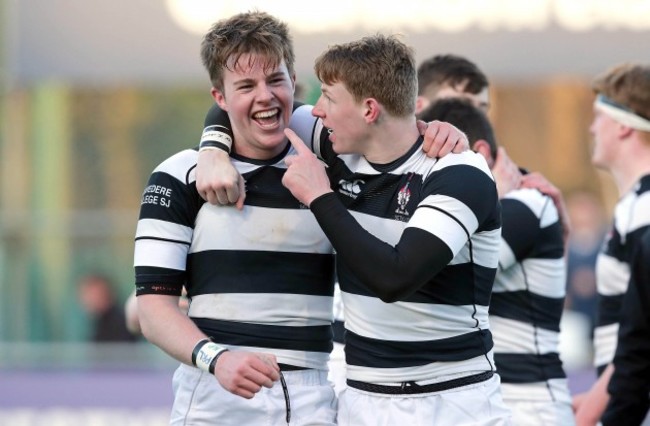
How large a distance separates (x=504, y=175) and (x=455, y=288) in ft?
3.80

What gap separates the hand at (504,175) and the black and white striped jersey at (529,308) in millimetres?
39

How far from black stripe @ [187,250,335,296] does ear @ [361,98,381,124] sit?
0.50m

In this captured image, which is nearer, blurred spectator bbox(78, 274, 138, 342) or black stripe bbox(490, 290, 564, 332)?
black stripe bbox(490, 290, 564, 332)

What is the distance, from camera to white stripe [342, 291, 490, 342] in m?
3.98

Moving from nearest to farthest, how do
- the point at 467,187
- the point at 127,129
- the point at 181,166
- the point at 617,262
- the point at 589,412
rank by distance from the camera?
the point at 467,187 < the point at 181,166 < the point at 589,412 < the point at 617,262 < the point at 127,129

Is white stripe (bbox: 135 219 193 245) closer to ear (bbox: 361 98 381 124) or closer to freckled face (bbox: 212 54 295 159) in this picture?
freckled face (bbox: 212 54 295 159)

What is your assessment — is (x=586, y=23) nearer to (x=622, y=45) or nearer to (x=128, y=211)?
(x=622, y=45)

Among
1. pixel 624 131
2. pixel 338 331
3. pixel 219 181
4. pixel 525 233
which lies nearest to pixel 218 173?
pixel 219 181

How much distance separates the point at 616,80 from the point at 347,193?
2.12 metres

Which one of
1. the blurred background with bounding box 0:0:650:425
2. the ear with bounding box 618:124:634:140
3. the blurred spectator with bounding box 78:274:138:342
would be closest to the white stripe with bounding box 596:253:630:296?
the ear with bounding box 618:124:634:140

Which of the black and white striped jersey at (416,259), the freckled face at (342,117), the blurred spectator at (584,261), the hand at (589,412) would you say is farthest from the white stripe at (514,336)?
the blurred spectator at (584,261)

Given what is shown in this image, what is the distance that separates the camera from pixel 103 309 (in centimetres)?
1116

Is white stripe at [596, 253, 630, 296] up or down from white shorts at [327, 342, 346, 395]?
up

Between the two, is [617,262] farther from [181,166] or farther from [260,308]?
[181,166]
